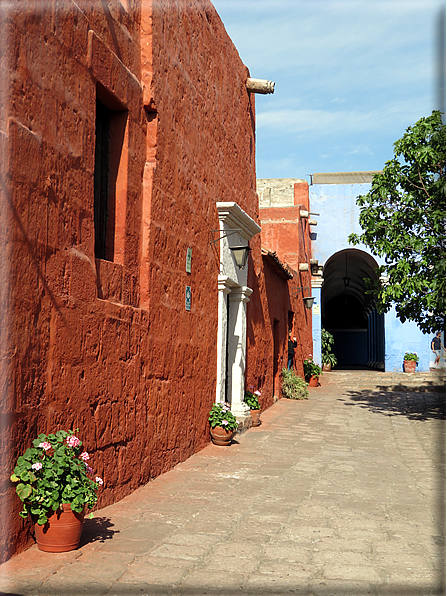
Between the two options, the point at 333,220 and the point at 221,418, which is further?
the point at 333,220

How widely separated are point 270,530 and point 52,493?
1587mm

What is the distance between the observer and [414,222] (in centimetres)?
969

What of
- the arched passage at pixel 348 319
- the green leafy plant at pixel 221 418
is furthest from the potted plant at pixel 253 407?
the arched passage at pixel 348 319

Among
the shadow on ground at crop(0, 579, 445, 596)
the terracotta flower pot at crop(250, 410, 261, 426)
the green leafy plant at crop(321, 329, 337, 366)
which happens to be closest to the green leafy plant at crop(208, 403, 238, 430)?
the terracotta flower pot at crop(250, 410, 261, 426)

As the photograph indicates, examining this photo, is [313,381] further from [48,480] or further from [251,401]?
[48,480]

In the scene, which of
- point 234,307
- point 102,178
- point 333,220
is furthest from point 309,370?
point 102,178

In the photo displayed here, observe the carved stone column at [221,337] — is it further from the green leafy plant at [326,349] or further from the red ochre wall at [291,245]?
the green leafy plant at [326,349]

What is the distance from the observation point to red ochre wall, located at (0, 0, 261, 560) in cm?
331

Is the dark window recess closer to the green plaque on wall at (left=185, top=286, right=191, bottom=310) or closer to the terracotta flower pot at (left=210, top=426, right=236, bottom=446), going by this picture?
the green plaque on wall at (left=185, top=286, right=191, bottom=310)

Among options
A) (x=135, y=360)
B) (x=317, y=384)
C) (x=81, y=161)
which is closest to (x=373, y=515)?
(x=135, y=360)

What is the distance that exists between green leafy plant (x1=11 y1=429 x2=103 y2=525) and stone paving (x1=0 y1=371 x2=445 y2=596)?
28 centimetres

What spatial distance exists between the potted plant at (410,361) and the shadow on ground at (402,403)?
467 cm

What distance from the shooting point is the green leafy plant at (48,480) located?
123 inches

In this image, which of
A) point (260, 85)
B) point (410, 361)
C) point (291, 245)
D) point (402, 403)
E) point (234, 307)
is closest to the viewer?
point (234, 307)
